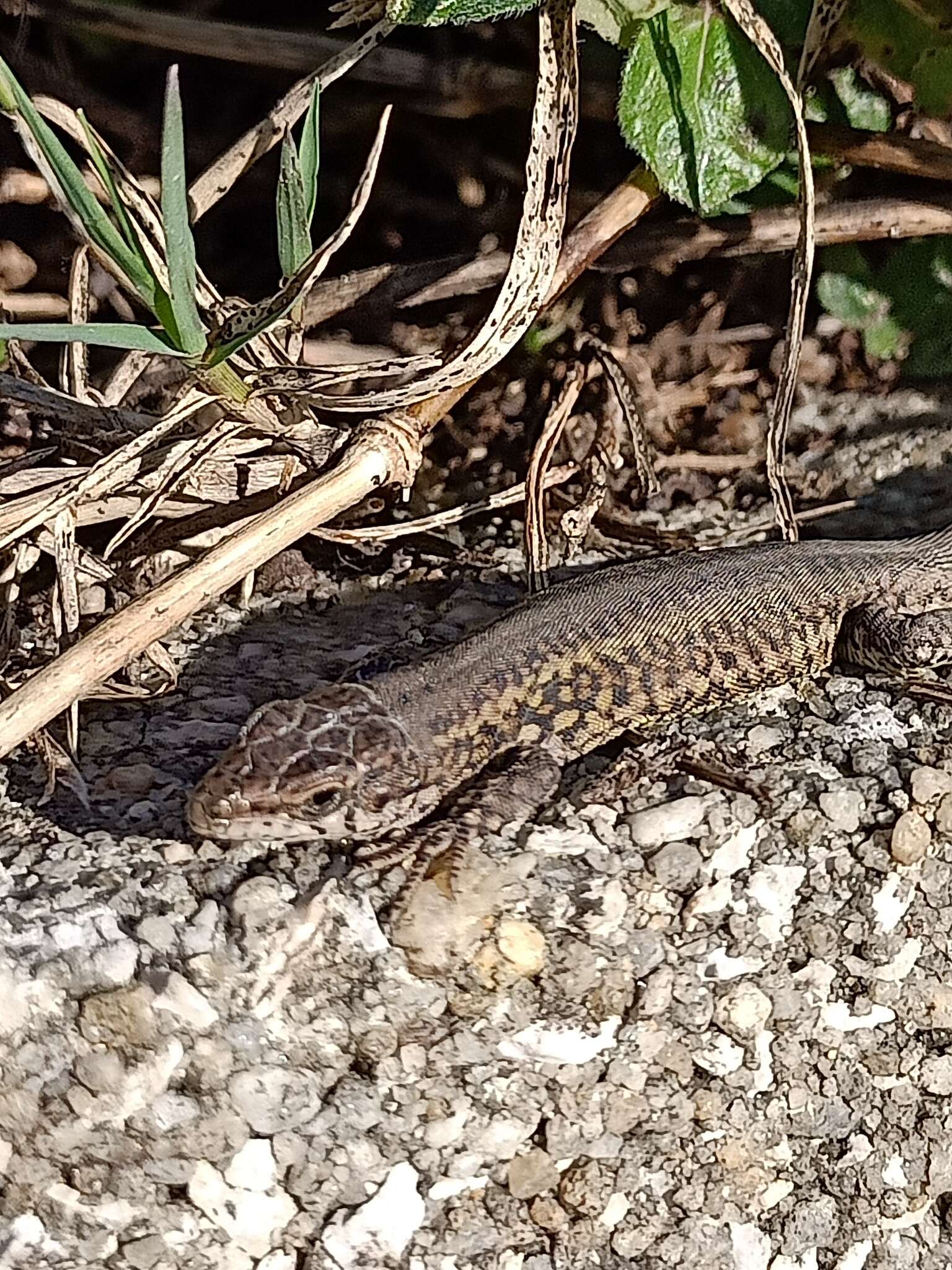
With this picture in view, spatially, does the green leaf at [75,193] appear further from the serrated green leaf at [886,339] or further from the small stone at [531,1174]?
the serrated green leaf at [886,339]

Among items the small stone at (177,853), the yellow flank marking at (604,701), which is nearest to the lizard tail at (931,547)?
the yellow flank marking at (604,701)

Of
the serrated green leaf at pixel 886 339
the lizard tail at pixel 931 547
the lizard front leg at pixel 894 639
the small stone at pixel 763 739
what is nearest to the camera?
the small stone at pixel 763 739

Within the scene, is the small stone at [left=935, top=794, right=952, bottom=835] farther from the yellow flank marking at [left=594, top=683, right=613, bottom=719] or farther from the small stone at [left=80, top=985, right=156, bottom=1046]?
the small stone at [left=80, top=985, right=156, bottom=1046]

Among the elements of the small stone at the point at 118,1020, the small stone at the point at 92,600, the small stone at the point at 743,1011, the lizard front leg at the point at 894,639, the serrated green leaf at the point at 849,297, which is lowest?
the small stone at the point at 743,1011

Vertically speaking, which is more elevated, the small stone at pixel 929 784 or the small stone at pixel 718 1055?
the small stone at pixel 929 784

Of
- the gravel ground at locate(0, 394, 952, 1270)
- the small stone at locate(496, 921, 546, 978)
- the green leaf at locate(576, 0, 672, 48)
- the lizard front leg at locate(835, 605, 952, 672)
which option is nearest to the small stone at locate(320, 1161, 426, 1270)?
the gravel ground at locate(0, 394, 952, 1270)

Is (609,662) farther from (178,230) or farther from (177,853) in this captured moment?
(178,230)

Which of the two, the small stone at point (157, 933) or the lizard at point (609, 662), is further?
the lizard at point (609, 662)

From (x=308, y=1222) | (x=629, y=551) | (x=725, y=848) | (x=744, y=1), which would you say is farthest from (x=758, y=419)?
(x=308, y=1222)
